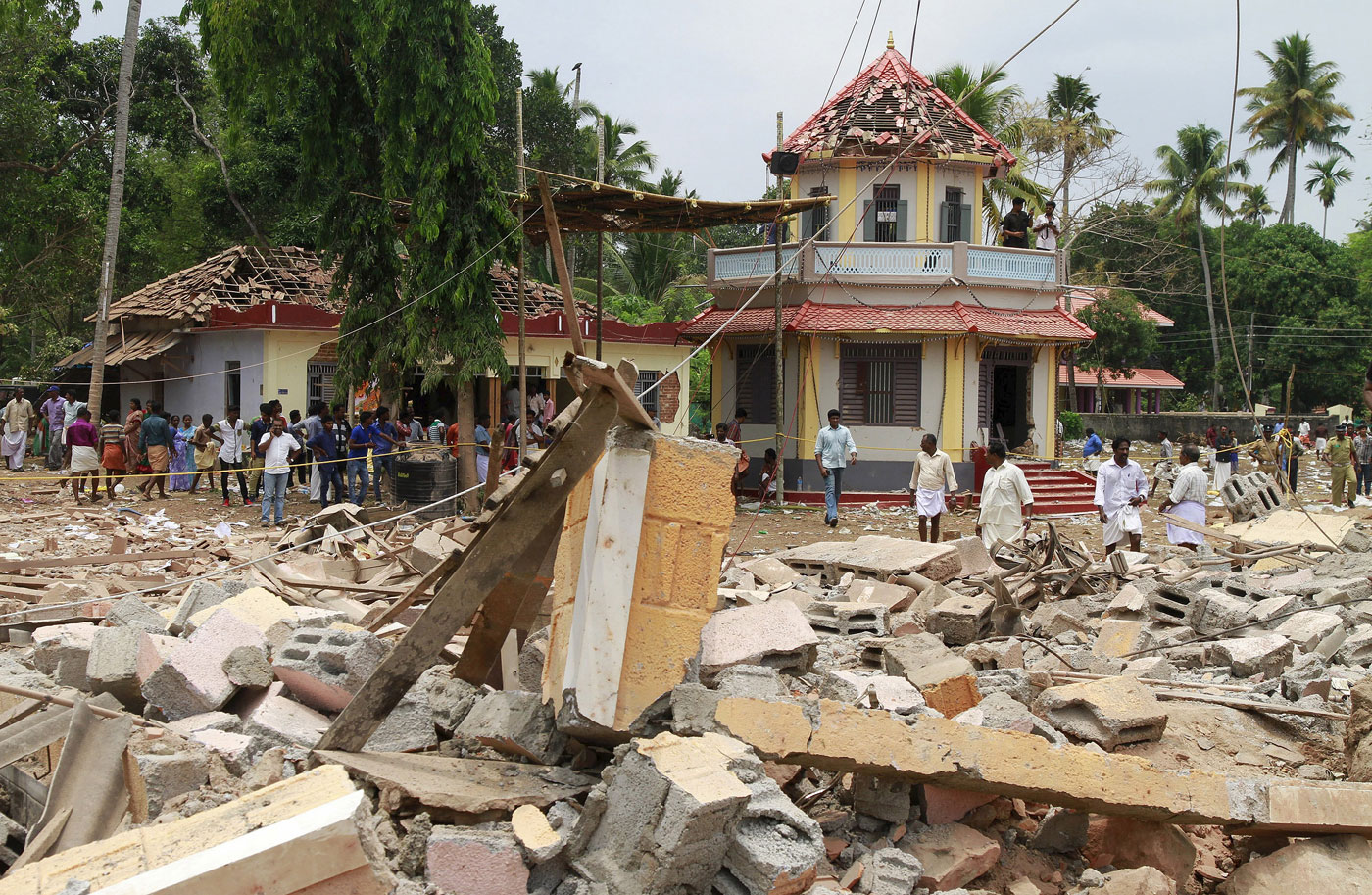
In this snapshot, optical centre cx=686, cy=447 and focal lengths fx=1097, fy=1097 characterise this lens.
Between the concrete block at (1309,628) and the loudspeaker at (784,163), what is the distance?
12.3 metres

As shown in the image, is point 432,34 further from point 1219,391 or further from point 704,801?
point 1219,391

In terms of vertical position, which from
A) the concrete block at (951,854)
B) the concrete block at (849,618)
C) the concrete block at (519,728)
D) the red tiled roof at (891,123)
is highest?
the red tiled roof at (891,123)

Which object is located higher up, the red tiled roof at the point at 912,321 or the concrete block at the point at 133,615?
the red tiled roof at the point at 912,321

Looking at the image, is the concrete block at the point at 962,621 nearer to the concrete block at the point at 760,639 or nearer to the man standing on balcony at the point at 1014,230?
the concrete block at the point at 760,639

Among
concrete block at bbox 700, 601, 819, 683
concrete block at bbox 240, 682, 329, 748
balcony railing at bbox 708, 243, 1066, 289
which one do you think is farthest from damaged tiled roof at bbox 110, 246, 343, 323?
concrete block at bbox 700, 601, 819, 683

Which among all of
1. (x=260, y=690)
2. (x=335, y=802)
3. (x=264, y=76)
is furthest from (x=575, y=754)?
(x=264, y=76)

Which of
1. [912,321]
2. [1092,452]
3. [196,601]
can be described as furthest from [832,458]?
[1092,452]

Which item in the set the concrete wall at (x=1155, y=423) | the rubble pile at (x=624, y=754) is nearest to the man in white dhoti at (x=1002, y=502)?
the rubble pile at (x=624, y=754)

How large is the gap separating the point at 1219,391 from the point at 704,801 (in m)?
45.3

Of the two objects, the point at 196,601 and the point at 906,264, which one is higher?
the point at 906,264

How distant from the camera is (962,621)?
7316mm

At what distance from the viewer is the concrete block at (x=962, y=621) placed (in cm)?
732

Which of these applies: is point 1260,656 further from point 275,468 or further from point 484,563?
point 275,468

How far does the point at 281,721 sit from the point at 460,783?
1058mm
